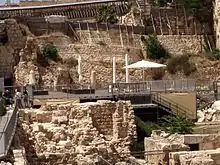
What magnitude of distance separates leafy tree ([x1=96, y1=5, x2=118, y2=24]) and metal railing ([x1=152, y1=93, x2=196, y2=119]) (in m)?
16.1

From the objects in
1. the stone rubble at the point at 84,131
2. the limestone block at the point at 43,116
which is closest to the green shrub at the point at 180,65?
the stone rubble at the point at 84,131

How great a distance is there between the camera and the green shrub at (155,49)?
45.0 m

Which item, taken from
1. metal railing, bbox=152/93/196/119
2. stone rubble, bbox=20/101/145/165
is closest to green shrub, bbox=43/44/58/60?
metal railing, bbox=152/93/196/119

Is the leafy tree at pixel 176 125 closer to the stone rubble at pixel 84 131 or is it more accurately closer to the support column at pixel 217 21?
the stone rubble at pixel 84 131

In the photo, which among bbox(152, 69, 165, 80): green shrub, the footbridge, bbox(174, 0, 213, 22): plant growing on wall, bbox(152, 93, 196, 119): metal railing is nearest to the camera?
bbox(152, 93, 196, 119): metal railing

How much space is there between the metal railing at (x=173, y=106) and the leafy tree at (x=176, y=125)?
177 centimetres

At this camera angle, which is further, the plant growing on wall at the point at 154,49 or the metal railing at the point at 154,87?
the plant growing on wall at the point at 154,49

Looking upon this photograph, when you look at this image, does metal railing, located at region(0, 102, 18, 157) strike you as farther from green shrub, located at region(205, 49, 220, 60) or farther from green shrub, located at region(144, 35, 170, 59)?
green shrub, located at region(205, 49, 220, 60)

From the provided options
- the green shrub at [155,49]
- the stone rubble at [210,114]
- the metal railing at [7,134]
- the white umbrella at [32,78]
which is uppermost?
the green shrub at [155,49]

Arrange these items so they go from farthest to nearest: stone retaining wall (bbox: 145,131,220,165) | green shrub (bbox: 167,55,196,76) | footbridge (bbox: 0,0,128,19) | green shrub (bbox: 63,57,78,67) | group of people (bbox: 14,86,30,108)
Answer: footbridge (bbox: 0,0,128,19) < green shrub (bbox: 167,55,196,76) < green shrub (bbox: 63,57,78,67) < group of people (bbox: 14,86,30,108) < stone retaining wall (bbox: 145,131,220,165)

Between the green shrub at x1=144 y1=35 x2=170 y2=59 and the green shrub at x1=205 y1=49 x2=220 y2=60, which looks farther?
the green shrub at x1=205 y1=49 x2=220 y2=60

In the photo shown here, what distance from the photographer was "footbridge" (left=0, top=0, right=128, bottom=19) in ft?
152

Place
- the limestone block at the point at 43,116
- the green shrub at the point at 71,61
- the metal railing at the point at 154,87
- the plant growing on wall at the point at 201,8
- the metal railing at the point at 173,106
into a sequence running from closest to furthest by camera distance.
A: the limestone block at the point at 43,116, the metal railing at the point at 173,106, the metal railing at the point at 154,87, the green shrub at the point at 71,61, the plant growing on wall at the point at 201,8

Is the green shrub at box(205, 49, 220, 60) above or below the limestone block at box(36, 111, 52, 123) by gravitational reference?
above
